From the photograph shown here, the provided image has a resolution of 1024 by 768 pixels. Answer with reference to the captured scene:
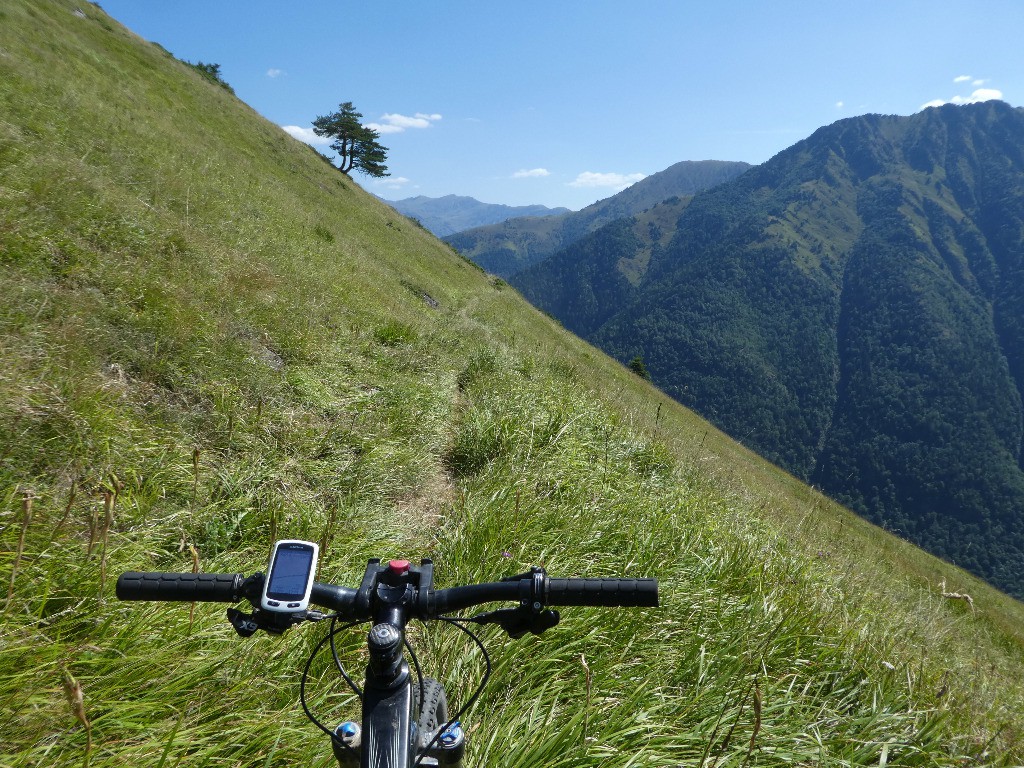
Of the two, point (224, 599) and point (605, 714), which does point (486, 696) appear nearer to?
point (605, 714)

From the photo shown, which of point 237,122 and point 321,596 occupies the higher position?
point 237,122

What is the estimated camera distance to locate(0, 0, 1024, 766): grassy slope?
2.10 meters

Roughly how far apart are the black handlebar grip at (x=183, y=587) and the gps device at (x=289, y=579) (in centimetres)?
12

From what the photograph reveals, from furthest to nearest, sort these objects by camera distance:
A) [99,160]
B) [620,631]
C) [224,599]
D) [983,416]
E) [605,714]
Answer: [983,416]
[99,160]
[620,631]
[605,714]
[224,599]

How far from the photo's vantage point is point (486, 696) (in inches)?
99.0

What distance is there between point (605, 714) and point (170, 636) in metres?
2.01

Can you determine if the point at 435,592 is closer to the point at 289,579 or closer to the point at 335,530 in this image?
the point at 289,579

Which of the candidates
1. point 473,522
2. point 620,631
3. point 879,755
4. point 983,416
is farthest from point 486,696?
point 983,416

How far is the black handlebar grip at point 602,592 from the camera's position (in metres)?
1.33

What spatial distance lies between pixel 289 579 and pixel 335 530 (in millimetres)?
2446

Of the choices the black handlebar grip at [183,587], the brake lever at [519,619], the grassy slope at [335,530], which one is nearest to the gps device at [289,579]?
the black handlebar grip at [183,587]

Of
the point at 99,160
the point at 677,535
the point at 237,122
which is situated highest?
the point at 237,122

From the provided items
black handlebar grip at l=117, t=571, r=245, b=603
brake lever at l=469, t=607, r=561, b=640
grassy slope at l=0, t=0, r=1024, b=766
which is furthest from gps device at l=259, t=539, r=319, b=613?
grassy slope at l=0, t=0, r=1024, b=766

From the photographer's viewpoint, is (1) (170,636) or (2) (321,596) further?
(1) (170,636)
